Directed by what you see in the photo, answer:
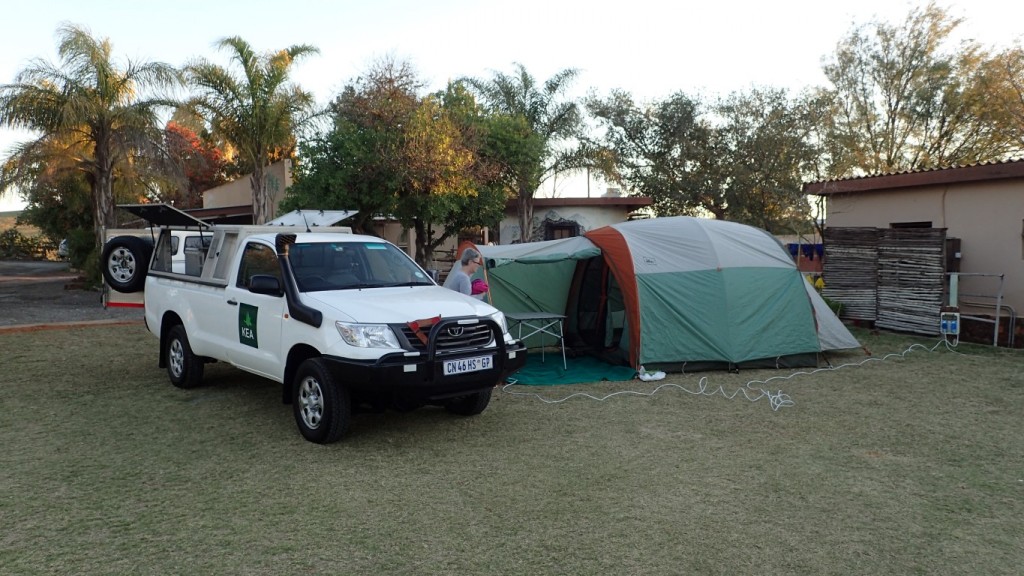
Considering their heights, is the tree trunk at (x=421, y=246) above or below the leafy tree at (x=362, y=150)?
below

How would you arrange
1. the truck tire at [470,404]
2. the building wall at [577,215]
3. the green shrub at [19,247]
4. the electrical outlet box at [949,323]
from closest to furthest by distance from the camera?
1. the truck tire at [470,404]
2. the electrical outlet box at [949,323]
3. the building wall at [577,215]
4. the green shrub at [19,247]

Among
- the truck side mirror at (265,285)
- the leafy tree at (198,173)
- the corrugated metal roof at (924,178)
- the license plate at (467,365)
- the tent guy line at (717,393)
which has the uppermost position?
the leafy tree at (198,173)

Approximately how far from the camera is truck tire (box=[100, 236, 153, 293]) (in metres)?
8.50

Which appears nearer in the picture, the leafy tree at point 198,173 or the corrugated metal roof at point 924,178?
the corrugated metal roof at point 924,178

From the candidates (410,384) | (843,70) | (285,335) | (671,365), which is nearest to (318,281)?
(285,335)

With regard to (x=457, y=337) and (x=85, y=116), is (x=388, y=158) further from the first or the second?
(x=457, y=337)

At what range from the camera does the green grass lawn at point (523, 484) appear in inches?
147

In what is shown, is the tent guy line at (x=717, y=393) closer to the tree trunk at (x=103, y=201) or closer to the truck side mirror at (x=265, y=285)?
the truck side mirror at (x=265, y=285)

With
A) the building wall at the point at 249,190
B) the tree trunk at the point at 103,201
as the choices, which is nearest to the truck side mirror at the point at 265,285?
the tree trunk at the point at 103,201

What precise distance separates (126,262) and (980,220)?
44.1 ft

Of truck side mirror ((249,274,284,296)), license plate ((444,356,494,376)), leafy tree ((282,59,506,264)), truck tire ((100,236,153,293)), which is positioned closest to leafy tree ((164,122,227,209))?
leafy tree ((282,59,506,264))

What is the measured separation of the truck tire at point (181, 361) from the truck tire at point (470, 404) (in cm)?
285

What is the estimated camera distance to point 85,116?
16438mm

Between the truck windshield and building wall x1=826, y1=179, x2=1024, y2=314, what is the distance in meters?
10.4
